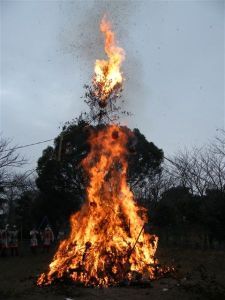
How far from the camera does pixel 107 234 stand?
13883 millimetres

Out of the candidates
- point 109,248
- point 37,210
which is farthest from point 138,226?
point 37,210

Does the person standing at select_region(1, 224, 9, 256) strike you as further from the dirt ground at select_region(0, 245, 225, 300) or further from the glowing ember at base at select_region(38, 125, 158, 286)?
the dirt ground at select_region(0, 245, 225, 300)

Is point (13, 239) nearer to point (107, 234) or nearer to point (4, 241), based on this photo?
point (4, 241)

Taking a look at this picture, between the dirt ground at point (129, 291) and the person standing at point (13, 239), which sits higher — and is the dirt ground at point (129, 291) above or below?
below

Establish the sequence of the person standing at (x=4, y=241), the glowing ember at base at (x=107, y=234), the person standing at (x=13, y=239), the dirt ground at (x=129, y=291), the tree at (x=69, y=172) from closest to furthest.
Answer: the dirt ground at (x=129, y=291)
the glowing ember at base at (x=107, y=234)
the person standing at (x=4, y=241)
the person standing at (x=13, y=239)
the tree at (x=69, y=172)

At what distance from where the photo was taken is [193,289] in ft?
37.1

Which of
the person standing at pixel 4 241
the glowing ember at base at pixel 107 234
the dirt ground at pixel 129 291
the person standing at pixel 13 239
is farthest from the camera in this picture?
the person standing at pixel 13 239

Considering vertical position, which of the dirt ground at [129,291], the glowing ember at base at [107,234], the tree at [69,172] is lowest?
the dirt ground at [129,291]

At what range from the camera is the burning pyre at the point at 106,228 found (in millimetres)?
12562

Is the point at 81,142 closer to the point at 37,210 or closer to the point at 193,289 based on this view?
the point at 37,210

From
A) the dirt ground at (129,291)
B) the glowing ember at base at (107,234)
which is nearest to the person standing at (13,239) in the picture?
the glowing ember at base at (107,234)

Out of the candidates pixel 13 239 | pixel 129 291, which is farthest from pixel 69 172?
pixel 129 291

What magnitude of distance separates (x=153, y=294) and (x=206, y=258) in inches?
413

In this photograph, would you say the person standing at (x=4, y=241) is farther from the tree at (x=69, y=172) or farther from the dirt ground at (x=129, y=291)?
the dirt ground at (x=129, y=291)
